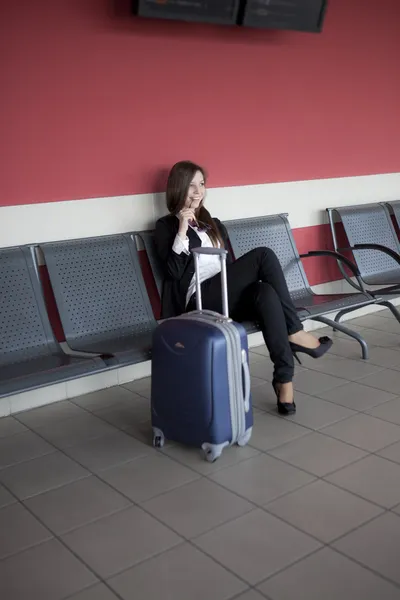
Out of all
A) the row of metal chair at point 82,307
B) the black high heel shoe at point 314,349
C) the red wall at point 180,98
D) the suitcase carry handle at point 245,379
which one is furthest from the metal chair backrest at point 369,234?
the suitcase carry handle at point 245,379

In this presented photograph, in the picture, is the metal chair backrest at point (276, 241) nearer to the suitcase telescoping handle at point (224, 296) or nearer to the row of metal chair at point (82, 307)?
the row of metal chair at point (82, 307)

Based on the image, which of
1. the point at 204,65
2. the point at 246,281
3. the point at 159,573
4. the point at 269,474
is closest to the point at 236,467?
the point at 269,474

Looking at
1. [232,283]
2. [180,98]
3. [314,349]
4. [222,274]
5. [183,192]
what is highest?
[180,98]

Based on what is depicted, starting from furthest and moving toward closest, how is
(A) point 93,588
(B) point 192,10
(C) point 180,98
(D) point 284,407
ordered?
(C) point 180,98, (B) point 192,10, (D) point 284,407, (A) point 93,588

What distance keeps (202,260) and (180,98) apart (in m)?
0.92

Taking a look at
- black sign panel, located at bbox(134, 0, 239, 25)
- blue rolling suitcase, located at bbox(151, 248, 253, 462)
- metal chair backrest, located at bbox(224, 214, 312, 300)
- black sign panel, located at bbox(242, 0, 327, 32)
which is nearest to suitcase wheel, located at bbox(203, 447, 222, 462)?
blue rolling suitcase, located at bbox(151, 248, 253, 462)

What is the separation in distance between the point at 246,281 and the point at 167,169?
0.82 meters

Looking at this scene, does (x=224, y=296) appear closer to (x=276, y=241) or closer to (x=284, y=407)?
(x=284, y=407)

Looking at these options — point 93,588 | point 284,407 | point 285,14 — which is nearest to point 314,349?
point 284,407

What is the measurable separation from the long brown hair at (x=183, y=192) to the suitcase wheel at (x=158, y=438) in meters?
1.02

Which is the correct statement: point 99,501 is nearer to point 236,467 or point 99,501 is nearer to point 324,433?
point 236,467

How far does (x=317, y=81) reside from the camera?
13.9ft

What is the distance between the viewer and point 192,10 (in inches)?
133

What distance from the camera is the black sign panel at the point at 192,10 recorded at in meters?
3.23
